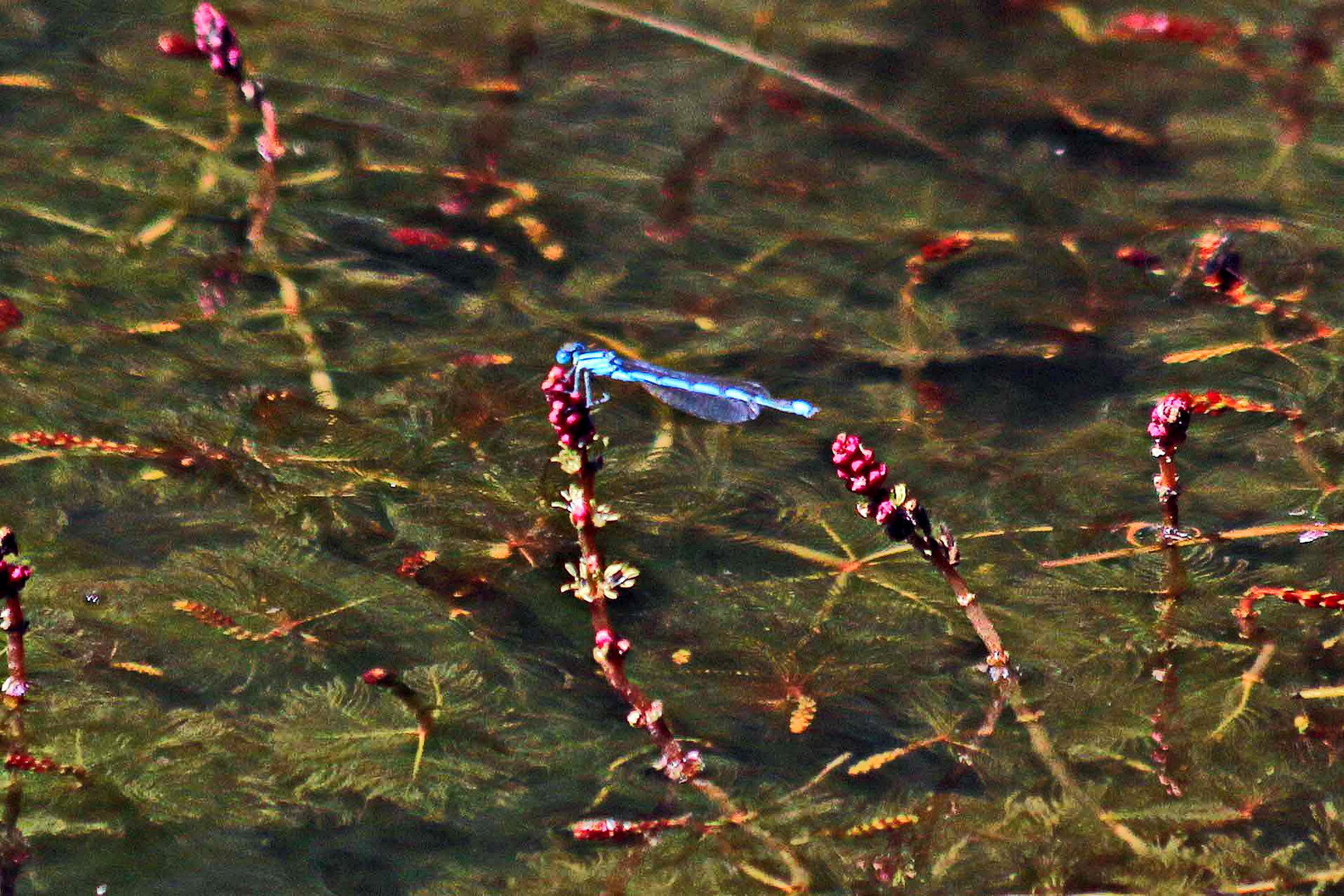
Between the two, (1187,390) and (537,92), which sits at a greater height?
(537,92)

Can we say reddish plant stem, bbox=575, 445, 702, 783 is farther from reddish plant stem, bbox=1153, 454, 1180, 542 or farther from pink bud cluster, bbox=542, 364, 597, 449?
reddish plant stem, bbox=1153, 454, 1180, 542

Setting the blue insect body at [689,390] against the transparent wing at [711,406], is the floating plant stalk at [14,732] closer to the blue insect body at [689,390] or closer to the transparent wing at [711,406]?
the blue insect body at [689,390]

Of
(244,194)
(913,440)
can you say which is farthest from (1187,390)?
(244,194)

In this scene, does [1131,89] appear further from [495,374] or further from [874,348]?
[495,374]

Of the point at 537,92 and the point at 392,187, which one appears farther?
the point at 537,92

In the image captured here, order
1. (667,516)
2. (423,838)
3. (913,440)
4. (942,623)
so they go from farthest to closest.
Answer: (913,440)
(667,516)
(942,623)
(423,838)

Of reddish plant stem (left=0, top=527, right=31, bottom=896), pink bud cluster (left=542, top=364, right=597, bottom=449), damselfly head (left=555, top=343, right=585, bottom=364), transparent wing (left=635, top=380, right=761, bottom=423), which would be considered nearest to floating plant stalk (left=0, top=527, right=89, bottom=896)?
reddish plant stem (left=0, top=527, right=31, bottom=896)
